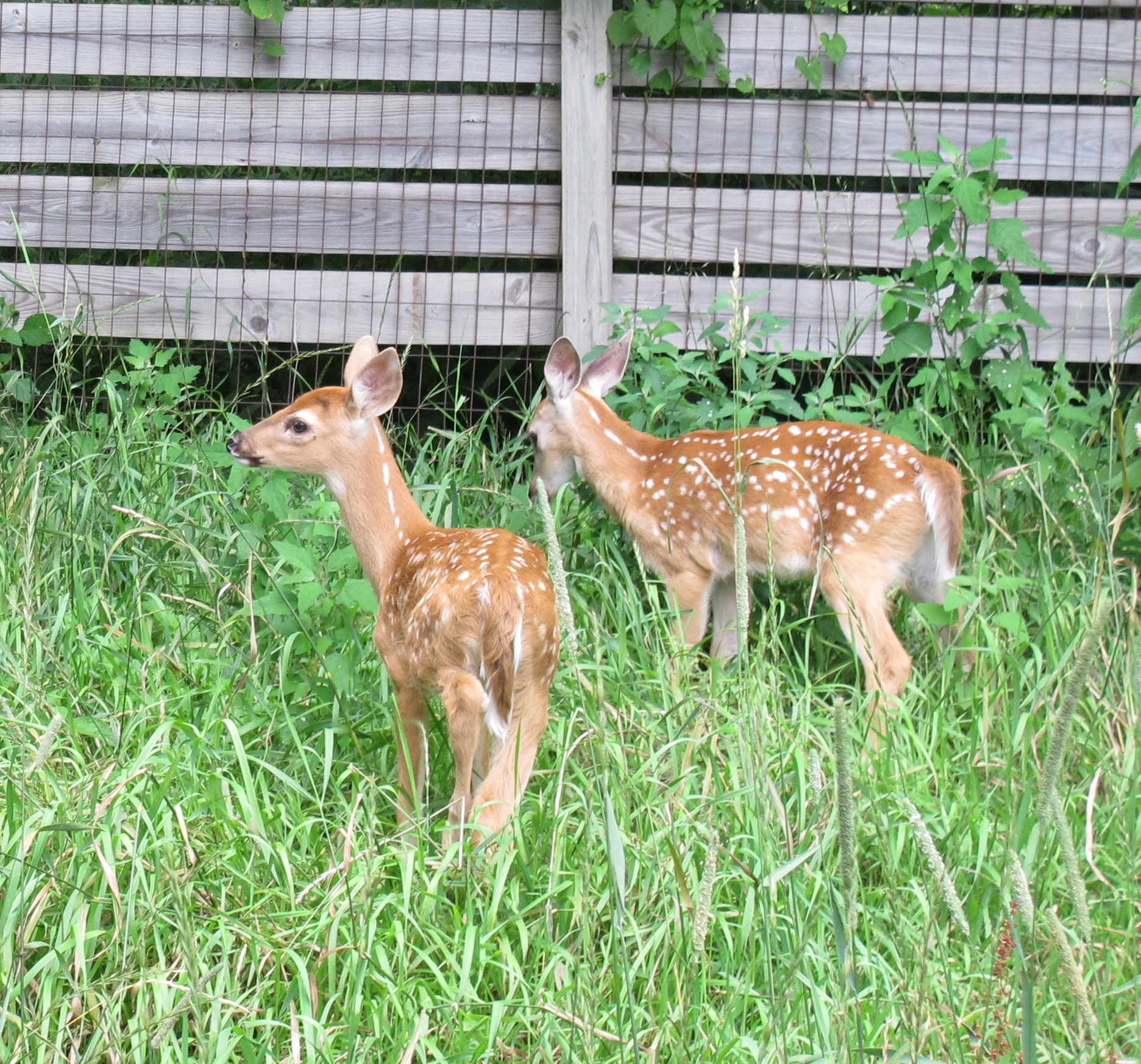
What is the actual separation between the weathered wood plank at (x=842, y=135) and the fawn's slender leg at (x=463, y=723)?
323cm

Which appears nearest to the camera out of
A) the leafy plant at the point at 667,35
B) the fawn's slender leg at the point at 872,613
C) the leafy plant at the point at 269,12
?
the fawn's slender leg at the point at 872,613

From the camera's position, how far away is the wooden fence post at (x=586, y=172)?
5371mm

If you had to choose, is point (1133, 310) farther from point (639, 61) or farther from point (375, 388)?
point (639, 61)

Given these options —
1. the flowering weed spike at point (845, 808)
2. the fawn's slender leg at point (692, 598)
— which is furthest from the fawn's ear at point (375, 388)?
the flowering weed spike at point (845, 808)

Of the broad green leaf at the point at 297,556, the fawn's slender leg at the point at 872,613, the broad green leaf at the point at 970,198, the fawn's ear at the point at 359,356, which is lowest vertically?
the fawn's slender leg at the point at 872,613

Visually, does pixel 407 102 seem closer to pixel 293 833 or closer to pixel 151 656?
pixel 151 656

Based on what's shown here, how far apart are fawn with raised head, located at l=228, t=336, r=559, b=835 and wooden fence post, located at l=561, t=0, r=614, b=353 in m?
1.94

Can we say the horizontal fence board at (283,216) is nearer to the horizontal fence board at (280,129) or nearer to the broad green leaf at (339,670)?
the horizontal fence board at (280,129)

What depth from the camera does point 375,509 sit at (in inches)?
143

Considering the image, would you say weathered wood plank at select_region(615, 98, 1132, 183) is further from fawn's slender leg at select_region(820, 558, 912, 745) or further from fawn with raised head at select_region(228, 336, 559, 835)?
fawn with raised head at select_region(228, 336, 559, 835)

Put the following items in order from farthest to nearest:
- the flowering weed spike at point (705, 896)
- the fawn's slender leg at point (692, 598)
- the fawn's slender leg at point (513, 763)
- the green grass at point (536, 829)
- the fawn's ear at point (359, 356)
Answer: the fawn's slender leg at point (692, 598) → the fawn's ear at point (359, 356) → the fawn's slender leg at point (513, 763) → the green grass at point (536, 829) → the flowering weed spike at point (705, 896)

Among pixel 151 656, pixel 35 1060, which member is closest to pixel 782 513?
pixel 151 656

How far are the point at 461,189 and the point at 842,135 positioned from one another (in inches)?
64.3

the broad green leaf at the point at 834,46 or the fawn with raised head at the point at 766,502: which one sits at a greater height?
the broad green leaf at the point at 834,46
